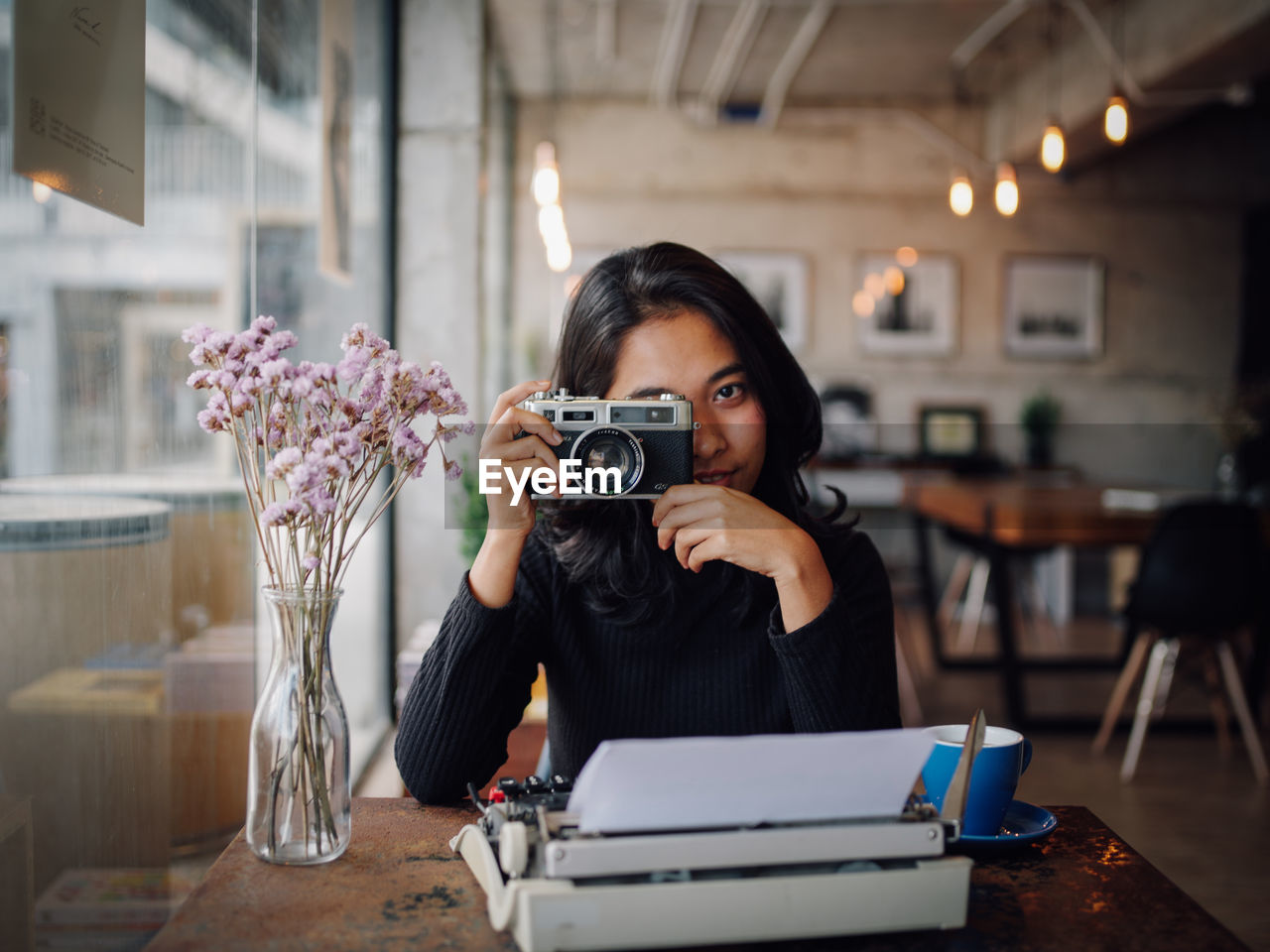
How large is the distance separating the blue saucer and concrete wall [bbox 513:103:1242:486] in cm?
543

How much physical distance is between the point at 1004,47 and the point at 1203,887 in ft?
14.4

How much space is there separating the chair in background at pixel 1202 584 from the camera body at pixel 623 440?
2.80 metres

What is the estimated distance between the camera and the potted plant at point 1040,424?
6.37m

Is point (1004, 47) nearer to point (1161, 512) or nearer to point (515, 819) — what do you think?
point (1161, 512)

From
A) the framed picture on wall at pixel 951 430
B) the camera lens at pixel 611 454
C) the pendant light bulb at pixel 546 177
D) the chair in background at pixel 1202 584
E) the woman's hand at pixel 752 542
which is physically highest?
the pendant light bulb at pixel 546 177

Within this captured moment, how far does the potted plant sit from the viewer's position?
251 inches

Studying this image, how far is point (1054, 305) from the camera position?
6496 millimetres

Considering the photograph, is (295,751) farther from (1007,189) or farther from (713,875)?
(1007,189)

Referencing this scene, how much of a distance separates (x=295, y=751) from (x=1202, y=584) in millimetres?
3196

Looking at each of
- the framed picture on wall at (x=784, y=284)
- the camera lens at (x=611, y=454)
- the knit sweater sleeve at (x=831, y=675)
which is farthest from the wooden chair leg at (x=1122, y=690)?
the framed picture on wall at (x=784, y=284)

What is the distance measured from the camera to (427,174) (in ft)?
9.64

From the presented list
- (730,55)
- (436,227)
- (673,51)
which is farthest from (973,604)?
(436,227)

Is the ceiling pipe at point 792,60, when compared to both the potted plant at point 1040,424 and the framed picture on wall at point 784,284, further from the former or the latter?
the potted plant at point 1040,424

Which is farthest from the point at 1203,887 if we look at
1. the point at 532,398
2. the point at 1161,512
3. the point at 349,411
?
the point at 349,411
